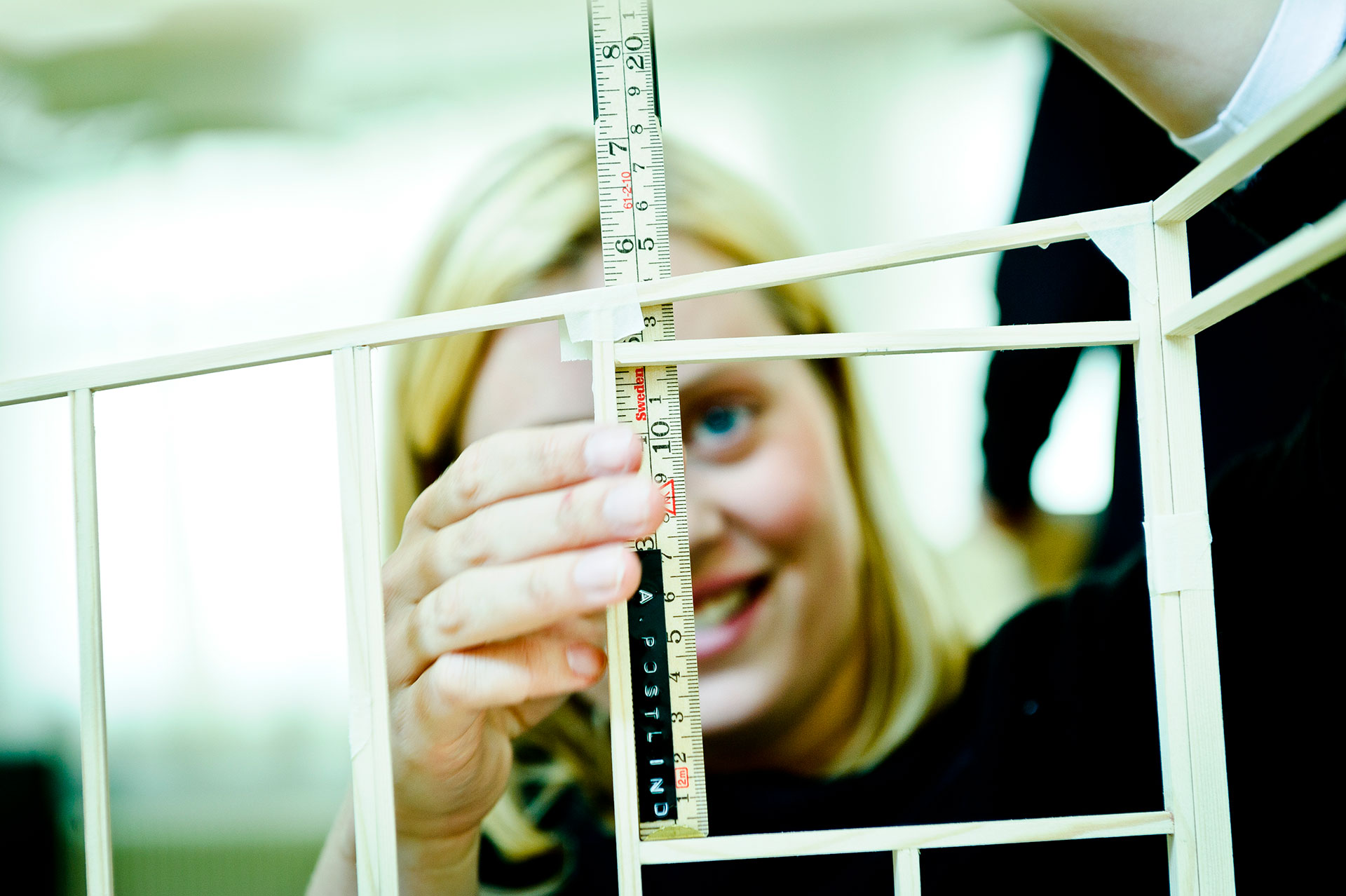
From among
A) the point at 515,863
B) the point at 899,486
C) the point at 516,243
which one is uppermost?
the point at 516,243

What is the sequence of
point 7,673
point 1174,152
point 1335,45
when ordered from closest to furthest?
point 1335,45 < point 1174,152 < point 7,673

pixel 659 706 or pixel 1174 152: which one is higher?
pixel 1174 152

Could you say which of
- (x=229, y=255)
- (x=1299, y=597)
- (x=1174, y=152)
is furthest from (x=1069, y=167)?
(x=229, y=255)

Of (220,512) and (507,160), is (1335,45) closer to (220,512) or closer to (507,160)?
(507,160)

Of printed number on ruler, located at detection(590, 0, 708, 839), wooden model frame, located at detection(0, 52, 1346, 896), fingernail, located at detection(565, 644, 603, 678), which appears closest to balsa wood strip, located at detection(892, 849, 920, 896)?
wooden model frame, located at detection(0, 52, 1346, 896)

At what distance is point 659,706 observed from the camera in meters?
0.55

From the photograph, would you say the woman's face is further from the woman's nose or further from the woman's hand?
the woman's hand

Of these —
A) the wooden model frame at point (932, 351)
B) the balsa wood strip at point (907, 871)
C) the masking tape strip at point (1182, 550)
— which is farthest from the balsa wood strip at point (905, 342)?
the balsa wood strip at point (907, 871)

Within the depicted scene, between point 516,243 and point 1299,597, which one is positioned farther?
point 516,243

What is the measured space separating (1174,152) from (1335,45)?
466mm

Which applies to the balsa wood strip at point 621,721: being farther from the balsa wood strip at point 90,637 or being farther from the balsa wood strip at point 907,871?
the balsa wood strip at point 90,637

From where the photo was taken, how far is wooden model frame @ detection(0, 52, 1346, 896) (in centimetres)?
50

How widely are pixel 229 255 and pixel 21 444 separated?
40 cm

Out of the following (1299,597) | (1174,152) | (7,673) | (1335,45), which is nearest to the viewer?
(1335,45)
